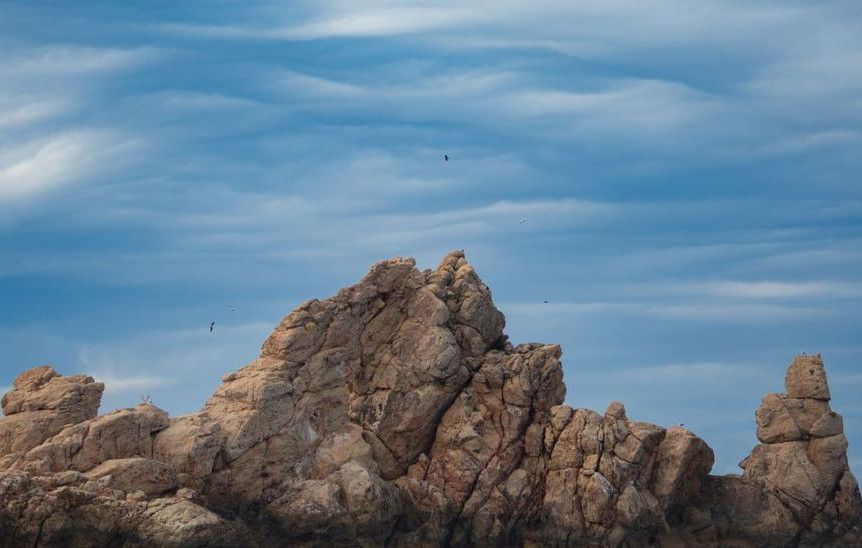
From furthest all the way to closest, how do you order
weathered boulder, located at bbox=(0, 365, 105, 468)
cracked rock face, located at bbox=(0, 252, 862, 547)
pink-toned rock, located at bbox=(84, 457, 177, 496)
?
weathered boulder, located at bbox=(0, 365, 105, 468)
cracked rock face, located at bbox=(0, 252, 862, 547)
pink-toned rock, located at bbox=(84, 457, 177, 496)

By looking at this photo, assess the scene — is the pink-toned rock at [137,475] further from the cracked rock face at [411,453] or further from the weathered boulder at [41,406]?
the weathered boulder at [41,406]

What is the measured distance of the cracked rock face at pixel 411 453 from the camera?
8544 centimetres

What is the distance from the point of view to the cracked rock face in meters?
85.4

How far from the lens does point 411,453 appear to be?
94.3 m

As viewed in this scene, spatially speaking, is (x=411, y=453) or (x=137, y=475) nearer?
(x=137, y=475)

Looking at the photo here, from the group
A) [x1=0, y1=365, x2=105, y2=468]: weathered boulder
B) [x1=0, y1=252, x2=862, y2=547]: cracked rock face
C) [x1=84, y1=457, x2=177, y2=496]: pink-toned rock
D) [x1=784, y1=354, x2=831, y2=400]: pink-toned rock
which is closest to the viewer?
[x1=84, y1=457, x2=177, y2=496]: pink-toned rock

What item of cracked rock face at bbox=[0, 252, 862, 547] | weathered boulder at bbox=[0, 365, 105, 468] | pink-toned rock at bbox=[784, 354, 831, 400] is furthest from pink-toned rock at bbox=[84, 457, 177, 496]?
pink-toned rock at bbox=[784, 354, 831, 400]

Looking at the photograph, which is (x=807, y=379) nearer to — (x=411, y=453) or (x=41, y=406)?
(x=411, y=453)

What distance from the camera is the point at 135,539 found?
81750 millimetres

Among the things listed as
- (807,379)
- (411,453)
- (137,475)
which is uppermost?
(807,379)

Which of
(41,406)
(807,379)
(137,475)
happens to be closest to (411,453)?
(137,475)

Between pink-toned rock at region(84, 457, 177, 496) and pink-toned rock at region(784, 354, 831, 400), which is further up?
pink-toned rock at region(784, 354, 831, 400)

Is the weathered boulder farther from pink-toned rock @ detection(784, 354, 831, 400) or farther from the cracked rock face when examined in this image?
pink-toned rock @ detection(784, 354, 831, 400)

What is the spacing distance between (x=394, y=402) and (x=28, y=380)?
17612 millimetres
